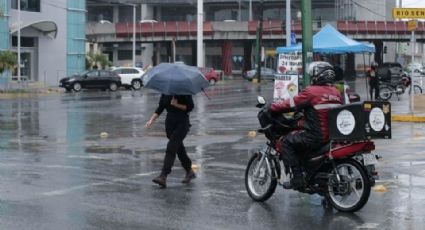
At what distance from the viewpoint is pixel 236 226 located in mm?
7867

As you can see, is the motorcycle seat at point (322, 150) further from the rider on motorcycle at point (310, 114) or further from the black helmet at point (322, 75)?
the black helmet at point (322, 75)

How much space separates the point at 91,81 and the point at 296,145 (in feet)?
139

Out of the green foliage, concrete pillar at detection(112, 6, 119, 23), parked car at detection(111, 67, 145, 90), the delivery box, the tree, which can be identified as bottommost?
the delivery box

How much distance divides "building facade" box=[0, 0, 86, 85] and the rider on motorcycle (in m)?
50.4

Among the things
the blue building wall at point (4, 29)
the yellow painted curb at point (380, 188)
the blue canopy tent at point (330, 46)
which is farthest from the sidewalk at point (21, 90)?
the yellow painted curb at point (380, 188)

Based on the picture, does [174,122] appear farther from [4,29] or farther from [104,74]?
[4,29]

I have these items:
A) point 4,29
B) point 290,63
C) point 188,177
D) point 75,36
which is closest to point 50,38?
point 75,36

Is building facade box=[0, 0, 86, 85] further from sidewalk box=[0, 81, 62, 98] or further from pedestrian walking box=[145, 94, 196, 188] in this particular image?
pedestrian walking box=[145, 94, 196, 188]

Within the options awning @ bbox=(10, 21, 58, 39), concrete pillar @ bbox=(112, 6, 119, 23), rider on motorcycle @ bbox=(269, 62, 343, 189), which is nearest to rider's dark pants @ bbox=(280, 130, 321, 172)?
rider on motorcycle @ bbox=(269, 62, 343, 189)

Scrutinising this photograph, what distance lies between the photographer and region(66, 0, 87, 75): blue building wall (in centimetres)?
6244

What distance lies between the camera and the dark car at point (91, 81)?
49375mm

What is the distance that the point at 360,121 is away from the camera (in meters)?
8.52

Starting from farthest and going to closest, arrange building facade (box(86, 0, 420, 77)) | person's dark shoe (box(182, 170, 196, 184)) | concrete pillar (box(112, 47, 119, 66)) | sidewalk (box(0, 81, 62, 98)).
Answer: concrete pillar (box(112, 47, 119, 66)) → building facade (box(86, 0, 420, 77)) → sidewalk (box(0, 81, 62, 98)) → person's dark shoe (box(182, 170, 196, 184))

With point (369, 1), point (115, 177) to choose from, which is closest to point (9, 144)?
point (115, 177)
